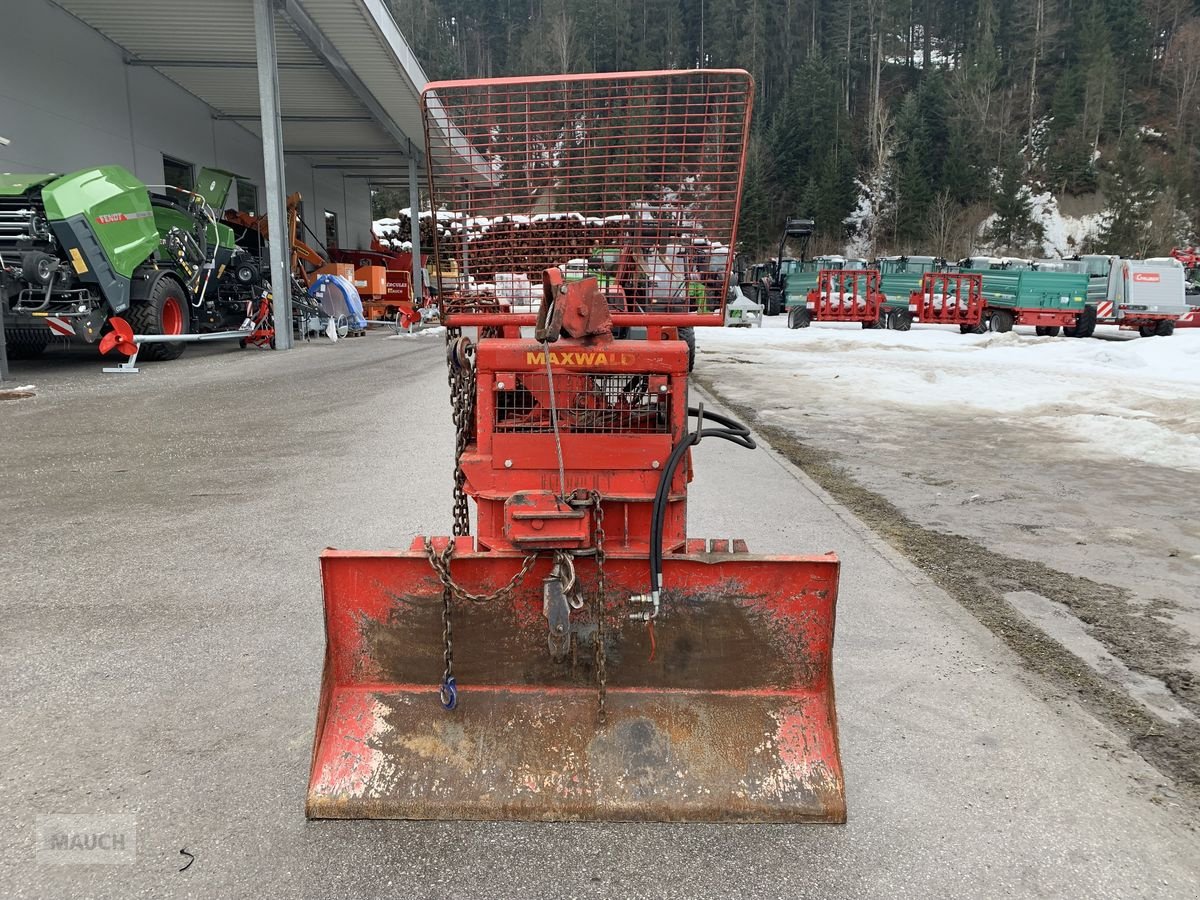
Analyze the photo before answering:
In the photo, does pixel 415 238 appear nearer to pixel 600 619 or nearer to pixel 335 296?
pixel 335 296

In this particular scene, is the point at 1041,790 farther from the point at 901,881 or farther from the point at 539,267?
the point at 539,267

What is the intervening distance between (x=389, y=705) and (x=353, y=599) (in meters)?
0.34

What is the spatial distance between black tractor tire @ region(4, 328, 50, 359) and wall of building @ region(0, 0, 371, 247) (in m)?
3.05

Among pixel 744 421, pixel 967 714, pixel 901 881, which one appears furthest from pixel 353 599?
pixel 744 421

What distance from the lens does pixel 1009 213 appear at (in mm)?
52156

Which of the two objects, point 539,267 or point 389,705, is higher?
point 539,267

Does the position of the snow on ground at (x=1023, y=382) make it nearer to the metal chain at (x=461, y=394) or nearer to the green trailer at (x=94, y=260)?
the metal chain at (x=461, y=394)

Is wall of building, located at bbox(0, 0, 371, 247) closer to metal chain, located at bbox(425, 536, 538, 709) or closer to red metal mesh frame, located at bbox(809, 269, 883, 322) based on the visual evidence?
metal chain, located at bbox(425, 536, 538, 709)

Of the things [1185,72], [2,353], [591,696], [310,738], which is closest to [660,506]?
[591,696]

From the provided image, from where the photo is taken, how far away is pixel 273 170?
54.9ft

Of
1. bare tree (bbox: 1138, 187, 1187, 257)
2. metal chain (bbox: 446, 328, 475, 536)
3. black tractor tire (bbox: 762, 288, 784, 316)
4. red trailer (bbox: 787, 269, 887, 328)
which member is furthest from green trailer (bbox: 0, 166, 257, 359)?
bare tree (bbox: 1138, 187, 1187, 257)

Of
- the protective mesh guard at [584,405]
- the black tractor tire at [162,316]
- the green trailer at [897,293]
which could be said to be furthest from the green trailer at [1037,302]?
the protective mesh guard at [584,405]

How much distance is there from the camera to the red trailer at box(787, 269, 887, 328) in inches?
1075

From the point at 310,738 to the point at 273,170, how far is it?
16.1 metres
